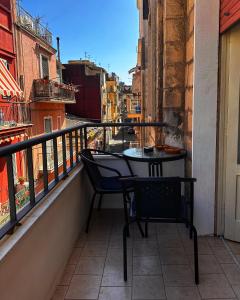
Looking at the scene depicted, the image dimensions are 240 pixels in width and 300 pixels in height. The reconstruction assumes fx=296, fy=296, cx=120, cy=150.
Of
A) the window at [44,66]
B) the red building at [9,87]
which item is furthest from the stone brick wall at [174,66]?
the window at [44,66]

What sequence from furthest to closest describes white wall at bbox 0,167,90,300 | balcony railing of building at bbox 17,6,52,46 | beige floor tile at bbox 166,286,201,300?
1. balcony railing of building at bbox 17,6,52,46
2. beige floor tile at bbox 166,286,201,300
3. white wall at bbox 0,167,90,300

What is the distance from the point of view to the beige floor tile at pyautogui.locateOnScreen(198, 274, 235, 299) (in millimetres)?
1895

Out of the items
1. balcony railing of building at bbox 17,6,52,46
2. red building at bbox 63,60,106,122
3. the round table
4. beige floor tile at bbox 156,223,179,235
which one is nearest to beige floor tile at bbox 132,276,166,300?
beige floor tile at bbox 156,223,179,235

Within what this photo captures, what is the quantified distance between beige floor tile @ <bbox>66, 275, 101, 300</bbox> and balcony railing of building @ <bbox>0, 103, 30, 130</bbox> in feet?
19.1

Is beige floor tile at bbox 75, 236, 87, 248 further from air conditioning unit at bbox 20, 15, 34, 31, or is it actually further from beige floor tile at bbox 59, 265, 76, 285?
air conditioning unit at bbox 20, 15, 34, 31

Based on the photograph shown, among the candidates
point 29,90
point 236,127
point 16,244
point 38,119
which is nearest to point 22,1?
point 29,90

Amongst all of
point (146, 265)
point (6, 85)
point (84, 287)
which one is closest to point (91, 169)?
point (146, 265)

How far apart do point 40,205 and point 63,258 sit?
61cm

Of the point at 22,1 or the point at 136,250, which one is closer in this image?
the point at 136,250

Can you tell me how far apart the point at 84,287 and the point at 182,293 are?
658 mm

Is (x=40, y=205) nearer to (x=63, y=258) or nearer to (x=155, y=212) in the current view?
(x=63, y=258)

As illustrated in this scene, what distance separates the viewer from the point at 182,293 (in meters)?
1.92

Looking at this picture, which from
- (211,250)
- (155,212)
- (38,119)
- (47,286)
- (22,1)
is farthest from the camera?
(38,119)

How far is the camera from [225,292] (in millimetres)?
1915
